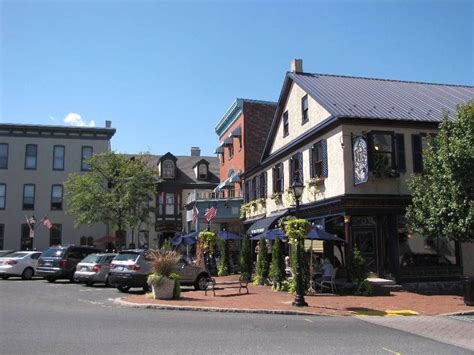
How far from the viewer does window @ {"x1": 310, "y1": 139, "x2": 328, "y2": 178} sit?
21.9 meters

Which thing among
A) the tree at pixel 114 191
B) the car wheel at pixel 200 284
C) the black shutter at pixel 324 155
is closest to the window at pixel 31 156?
the tree at pixel 114 191

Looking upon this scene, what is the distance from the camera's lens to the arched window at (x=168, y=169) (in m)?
54.0

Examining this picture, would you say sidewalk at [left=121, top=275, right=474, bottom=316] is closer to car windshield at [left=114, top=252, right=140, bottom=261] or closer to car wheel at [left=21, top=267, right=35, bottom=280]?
car windshield at [left=114, top=252, right=140, bottom=261]

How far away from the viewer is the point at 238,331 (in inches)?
423

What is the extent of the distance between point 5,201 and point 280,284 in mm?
35099

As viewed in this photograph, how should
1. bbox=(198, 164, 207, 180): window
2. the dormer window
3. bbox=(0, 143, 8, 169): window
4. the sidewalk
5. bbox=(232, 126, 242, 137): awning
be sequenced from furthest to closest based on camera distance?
bbox=(198, 164, 207, 180): window < the dormer window < bbox=(0, 143, 8, 169): window < bbox=(232, 126, 242, 137): awning < the sidewalk

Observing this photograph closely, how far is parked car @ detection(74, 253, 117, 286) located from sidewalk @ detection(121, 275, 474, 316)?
18.8 ft

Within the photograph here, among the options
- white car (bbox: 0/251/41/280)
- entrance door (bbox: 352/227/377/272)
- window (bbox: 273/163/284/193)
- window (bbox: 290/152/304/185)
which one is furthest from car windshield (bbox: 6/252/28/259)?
entrance door (bbox: 352/227/377/272)

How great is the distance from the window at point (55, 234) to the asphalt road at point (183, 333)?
34585mm

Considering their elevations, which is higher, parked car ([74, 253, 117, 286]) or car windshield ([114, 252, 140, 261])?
car windshield ([114, 252, 140, 261])

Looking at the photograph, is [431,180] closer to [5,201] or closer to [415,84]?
[415,84]

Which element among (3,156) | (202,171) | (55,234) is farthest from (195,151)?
(3,156)

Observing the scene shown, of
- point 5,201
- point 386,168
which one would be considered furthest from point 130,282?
point 5,201

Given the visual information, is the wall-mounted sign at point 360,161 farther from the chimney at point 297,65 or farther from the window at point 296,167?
the chimney at point 297,65
